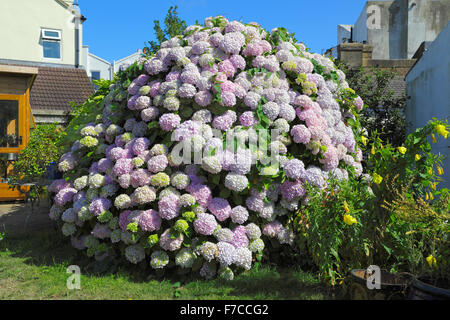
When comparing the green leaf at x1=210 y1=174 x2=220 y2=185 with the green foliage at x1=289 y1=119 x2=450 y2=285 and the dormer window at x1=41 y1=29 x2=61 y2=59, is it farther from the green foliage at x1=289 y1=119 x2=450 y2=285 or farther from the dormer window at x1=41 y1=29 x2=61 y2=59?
the dormer window at x1=41 y1=29 x2=61 y2=59

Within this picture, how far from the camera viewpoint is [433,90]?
1019 centimetres

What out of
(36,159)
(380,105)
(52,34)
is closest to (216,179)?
(36,159)

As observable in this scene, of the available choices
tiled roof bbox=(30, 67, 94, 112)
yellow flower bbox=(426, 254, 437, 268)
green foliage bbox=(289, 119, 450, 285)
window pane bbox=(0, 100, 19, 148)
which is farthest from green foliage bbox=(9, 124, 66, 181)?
tiled roof bbox=(30, 67, 94, 112)

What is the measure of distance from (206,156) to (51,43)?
18676mm

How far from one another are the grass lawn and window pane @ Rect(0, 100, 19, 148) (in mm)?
5717

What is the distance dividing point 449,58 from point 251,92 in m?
6.51

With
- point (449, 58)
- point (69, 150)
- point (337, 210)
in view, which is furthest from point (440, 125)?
point (449, 58)

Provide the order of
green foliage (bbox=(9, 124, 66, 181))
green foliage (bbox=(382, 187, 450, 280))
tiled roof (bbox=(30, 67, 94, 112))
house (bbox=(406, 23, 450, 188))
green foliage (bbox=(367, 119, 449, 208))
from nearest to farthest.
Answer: green foliage (bbox=(382, 187, 450, 280)) → green foliage (bbox=(367, 119, 449, 208)) → green foliage (bbox=(9, 124, 66, 181)) → house (bbox=(406, 23, 450, 188)) → tiled roof (bbox=(30, 67, 94, 112))

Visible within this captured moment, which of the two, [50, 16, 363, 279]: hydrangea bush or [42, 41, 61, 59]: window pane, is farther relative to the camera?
[42, 41, 61, 59]: window pane

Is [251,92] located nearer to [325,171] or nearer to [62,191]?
[325,171]

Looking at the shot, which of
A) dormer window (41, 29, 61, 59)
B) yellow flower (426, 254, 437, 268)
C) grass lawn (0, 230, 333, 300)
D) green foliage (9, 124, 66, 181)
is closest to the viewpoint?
yellow flower (426, 254, 437, 268)

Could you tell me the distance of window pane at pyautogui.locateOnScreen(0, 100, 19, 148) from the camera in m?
9.66

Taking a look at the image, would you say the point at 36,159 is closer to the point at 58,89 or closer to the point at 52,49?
the point at 58,89

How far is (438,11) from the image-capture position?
22.5 m
